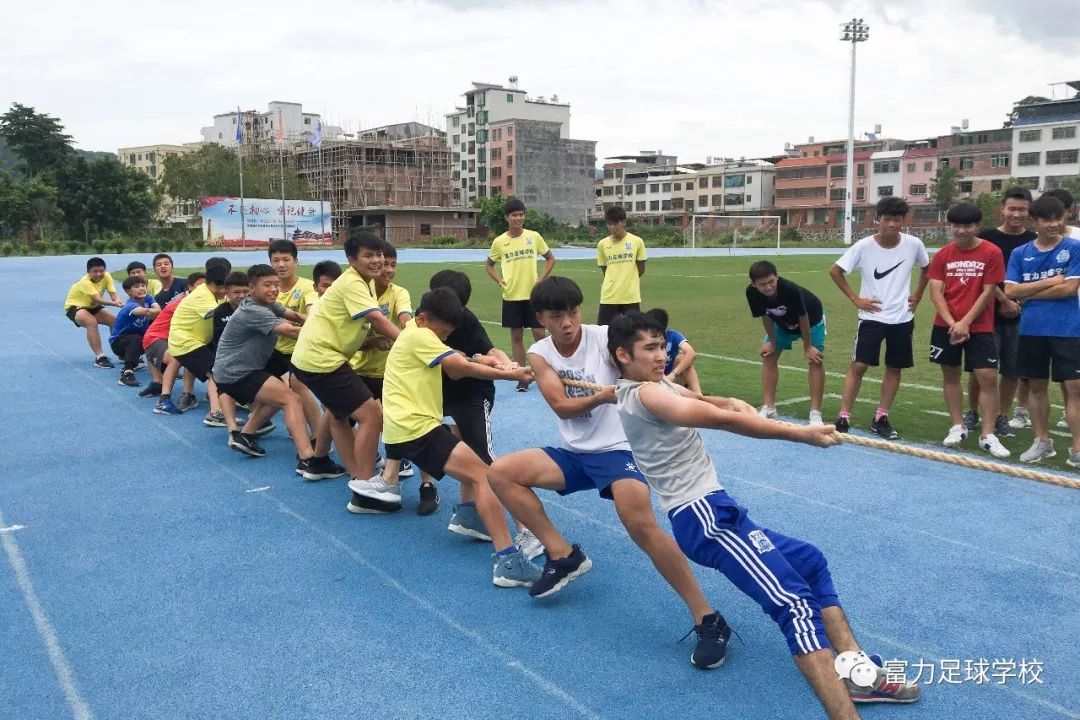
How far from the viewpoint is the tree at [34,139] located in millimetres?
62656

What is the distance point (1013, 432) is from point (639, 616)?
4.89 m

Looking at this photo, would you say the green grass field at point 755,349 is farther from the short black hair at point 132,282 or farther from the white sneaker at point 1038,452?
the short black hair at point 132,282

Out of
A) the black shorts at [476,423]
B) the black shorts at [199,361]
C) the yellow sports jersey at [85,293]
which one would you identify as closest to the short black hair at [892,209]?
the black shorts at [476,423]

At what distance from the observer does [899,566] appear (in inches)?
184

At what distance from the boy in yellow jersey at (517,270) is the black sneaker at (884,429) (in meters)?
4.14

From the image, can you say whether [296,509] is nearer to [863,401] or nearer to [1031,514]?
[1031,514]

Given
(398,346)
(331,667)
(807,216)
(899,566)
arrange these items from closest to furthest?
(331,667)
(899,566)
(398,346)
(807,216)

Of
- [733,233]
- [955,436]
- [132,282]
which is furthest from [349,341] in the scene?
[733,233]

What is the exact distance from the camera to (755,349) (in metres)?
12.4

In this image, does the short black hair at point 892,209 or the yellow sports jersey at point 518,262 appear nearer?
the short black hair at point 892,209

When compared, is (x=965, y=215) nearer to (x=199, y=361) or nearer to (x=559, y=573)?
(x=559, y=573)

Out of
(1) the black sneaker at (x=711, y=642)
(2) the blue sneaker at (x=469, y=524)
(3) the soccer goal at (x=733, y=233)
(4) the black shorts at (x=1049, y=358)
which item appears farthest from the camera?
(3) the soccer goal at (x=733, y=233)

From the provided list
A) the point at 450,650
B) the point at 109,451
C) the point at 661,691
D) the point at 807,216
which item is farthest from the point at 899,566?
the point at 807,216

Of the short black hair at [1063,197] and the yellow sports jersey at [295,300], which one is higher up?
the short black hair at [1063,197]
